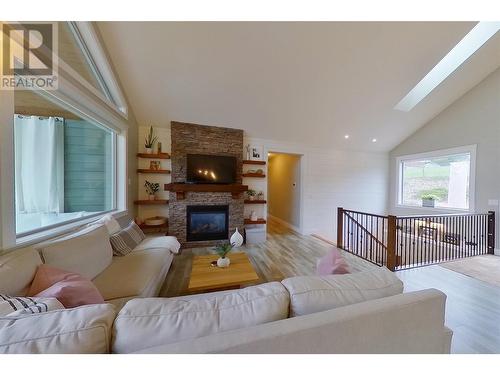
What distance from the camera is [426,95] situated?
4.00 metres

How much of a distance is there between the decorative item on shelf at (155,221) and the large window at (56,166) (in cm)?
86

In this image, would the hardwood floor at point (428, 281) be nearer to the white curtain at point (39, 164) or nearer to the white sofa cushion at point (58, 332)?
the white curtain at point (39, 164)

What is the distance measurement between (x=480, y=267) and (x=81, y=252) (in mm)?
5244

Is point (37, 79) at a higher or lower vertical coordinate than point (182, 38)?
lower

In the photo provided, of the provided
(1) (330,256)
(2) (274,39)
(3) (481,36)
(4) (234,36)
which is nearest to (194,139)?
(4) (234,36)

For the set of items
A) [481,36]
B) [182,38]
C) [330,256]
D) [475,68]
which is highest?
[481,36]

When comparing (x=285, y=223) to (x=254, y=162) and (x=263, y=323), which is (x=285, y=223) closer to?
(x=254, y=162)

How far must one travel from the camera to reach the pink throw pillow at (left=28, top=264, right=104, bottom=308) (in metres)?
1.06

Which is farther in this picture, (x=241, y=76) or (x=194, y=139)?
(x=194, y=139)

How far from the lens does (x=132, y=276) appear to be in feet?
5.76

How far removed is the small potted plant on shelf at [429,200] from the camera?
192 inches
